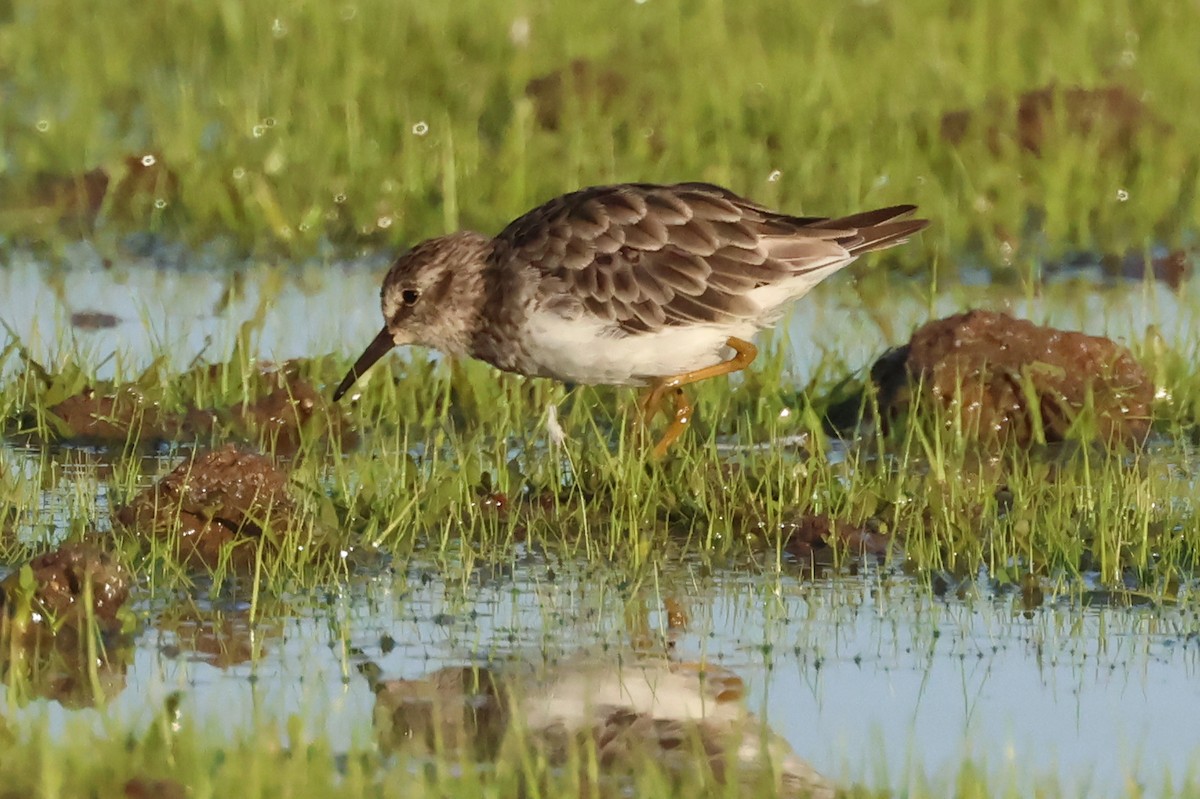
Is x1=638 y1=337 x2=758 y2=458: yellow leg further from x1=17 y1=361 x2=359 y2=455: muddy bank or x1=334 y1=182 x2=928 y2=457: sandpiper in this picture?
x1=17 y1=361 x2=359 y2=455: muddy bank

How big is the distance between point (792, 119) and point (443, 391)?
4514mm

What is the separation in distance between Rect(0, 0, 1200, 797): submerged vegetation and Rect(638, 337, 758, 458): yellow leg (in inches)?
4.8

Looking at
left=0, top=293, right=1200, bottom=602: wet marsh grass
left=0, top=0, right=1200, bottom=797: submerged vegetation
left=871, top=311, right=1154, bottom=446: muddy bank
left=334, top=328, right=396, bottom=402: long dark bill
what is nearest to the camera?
left=0, top=0, right=1200, bottom=797: submerged vegetation

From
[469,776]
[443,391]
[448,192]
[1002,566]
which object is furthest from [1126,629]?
[448,192]

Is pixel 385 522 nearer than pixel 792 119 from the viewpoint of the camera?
Yes

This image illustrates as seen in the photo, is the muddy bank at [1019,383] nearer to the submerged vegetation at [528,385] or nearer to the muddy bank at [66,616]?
the submerged vegetation at [528,385]

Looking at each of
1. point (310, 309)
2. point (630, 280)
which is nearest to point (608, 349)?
point (630, 280)

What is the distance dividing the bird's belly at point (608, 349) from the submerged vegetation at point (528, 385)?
0.92ft

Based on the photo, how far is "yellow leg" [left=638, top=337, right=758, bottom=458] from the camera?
9.64 metres

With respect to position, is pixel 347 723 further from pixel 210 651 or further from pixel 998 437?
pixel 998 437

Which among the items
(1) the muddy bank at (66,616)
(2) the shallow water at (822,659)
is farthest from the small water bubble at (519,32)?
(1) the muddy bank at (66,616)

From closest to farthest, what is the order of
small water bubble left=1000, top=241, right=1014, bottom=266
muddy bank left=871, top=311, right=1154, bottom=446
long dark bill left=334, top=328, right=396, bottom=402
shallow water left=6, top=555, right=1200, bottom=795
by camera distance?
shallow water left=6, top=555, right=1200, bottom=795, long dark bill left=334, top=328, right=396, bottom=402, muddy bank left=871, top=311, right=1154, bottom=446, small water bubble left=1000, top=241, right=1014, bottom=266

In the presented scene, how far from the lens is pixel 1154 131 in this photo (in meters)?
14.1

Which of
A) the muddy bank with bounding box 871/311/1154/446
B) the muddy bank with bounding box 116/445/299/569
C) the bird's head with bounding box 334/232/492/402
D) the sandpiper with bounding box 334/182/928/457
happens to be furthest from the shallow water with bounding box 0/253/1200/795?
the muddy bank with bounding box 871/311/1154/446
